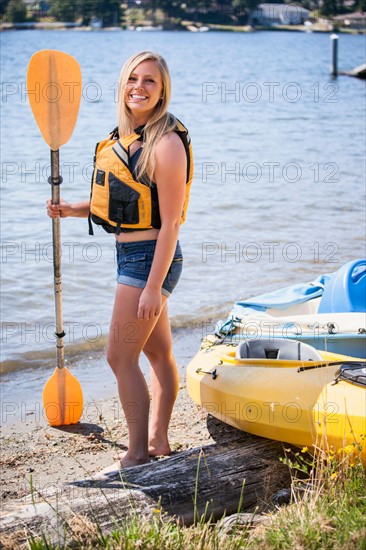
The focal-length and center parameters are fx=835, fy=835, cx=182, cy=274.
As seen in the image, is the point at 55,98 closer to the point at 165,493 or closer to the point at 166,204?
the point at 166,204

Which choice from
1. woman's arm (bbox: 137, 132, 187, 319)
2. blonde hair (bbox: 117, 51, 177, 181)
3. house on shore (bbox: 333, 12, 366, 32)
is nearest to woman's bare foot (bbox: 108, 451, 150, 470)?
woman's arm (bbox: 137, 132, 187, 319)

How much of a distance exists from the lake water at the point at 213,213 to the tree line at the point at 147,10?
34.2 m

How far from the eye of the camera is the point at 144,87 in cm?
342

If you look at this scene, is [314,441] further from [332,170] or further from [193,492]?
[332,170]

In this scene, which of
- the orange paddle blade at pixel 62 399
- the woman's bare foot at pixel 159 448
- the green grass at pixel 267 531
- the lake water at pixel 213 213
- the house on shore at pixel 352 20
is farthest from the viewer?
the house on shore at pixel 352 20

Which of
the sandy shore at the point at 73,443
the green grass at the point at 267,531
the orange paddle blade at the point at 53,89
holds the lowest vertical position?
the sandy shore at the point at 73,443

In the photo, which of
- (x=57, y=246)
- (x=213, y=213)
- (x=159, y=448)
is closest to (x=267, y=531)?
(x=159, y=448)

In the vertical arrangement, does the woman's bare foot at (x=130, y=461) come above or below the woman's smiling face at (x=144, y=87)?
below

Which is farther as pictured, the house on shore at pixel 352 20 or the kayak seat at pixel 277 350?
the house on shore at pixel 352 20

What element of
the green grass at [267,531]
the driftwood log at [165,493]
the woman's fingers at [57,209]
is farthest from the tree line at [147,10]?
the green grass at [267,531]

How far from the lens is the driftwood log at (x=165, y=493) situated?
2953mm

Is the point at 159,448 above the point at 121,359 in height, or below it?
below

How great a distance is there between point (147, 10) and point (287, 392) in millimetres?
69016

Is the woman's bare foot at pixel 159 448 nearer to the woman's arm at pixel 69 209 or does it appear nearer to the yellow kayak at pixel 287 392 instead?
the yellow kayak at pixel 287 392
